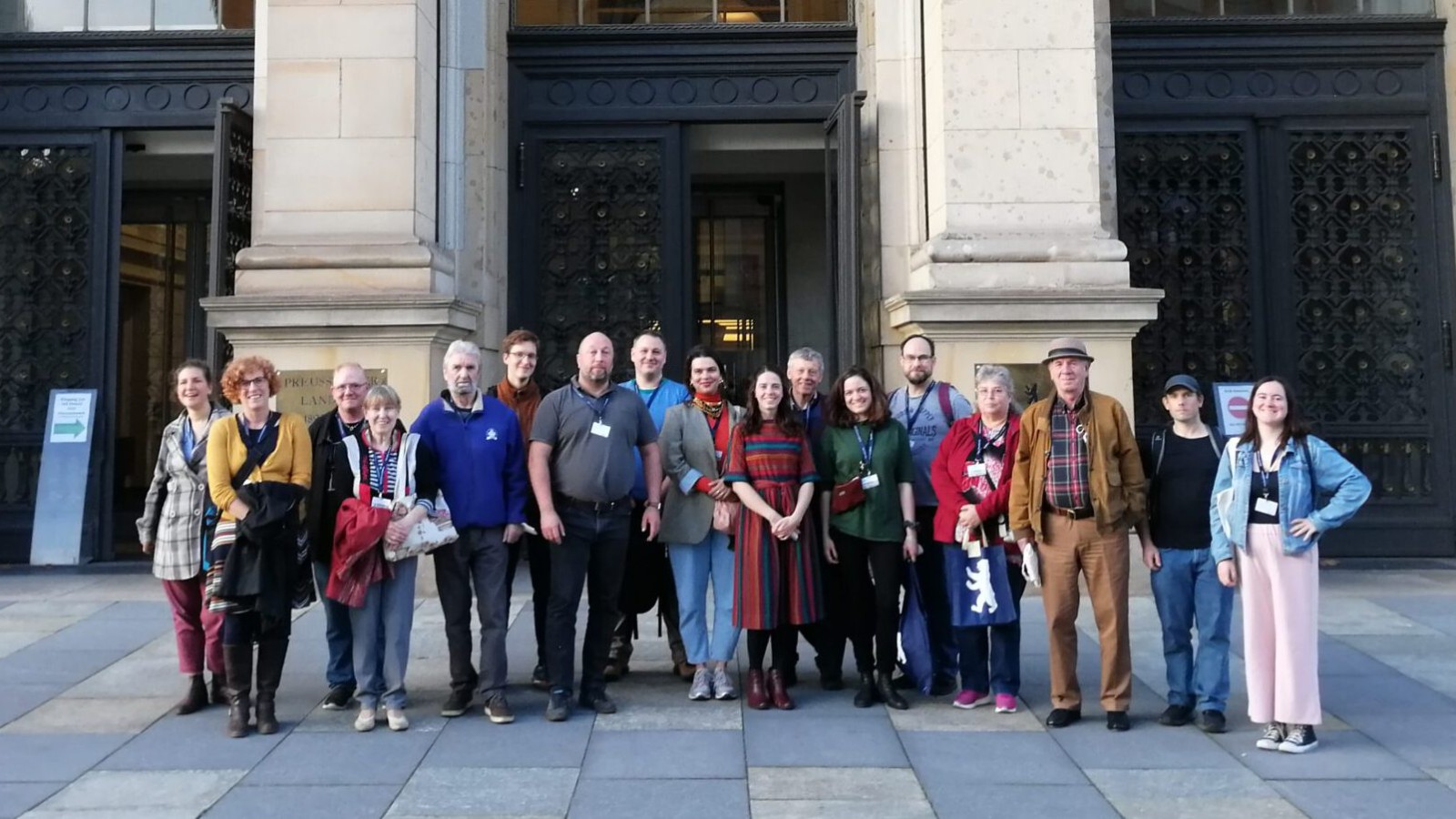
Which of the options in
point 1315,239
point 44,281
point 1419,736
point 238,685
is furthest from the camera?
point 44,281

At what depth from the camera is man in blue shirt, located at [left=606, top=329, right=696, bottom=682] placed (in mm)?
6027

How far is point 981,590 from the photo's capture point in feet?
18.0

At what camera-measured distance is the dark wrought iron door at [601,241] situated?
10117 mm

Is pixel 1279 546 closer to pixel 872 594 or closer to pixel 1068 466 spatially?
pixel 1068 466

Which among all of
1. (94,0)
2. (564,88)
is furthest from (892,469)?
(94,0)

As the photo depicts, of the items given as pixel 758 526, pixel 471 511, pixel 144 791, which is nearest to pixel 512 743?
pixel 471 511

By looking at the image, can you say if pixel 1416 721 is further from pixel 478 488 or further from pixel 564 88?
pixel 564 88

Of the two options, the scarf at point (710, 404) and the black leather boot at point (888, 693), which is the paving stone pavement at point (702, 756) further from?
the scarf at point (710, 404)

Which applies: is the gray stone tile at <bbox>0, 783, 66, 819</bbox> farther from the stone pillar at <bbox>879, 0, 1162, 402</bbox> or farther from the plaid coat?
the stone pillar at <bbox>879, 0, 1162, 402</bbox>

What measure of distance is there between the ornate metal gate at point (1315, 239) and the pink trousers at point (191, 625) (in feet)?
25.8

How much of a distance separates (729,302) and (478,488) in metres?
9.17

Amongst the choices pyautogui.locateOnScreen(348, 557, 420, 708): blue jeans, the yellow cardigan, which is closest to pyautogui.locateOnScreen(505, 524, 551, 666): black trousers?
pyautogui.locateOnScreen(348, 557, 420, 708): blue jeans

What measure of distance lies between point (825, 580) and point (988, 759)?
139cm

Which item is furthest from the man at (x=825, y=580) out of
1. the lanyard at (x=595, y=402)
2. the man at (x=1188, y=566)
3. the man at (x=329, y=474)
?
the man at (x=329, y=474)
